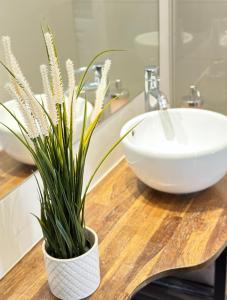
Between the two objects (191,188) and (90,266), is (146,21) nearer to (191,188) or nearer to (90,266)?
(191,188)

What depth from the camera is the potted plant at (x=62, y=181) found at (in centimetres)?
85

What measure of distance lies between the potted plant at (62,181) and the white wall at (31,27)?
183mm

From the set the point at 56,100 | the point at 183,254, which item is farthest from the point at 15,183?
the point at 183,254

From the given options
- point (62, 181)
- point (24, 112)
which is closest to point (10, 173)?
point (62, 181)

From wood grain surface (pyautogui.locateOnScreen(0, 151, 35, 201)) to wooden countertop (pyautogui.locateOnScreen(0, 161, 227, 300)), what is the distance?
0.21m

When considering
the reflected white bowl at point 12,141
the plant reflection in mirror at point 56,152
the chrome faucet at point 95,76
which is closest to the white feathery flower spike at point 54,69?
the plant reflection in mirror at point 56,152

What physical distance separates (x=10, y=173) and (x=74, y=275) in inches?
12.4

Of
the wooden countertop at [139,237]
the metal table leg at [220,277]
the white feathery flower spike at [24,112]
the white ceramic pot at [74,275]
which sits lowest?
the metal table leg at [220,277]

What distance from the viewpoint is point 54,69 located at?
0.83 meters

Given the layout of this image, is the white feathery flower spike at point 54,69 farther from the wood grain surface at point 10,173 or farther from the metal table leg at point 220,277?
the metal table leg at point 220,277

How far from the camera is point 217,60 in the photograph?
1.88 metres

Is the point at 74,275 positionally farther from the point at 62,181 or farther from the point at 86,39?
the point at 86,39

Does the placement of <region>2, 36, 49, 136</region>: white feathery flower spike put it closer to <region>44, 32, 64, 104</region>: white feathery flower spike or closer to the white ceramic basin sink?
<region>44, 32, 64, 104</region>: white feathery flower spike

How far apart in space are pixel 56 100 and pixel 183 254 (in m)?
0.54
